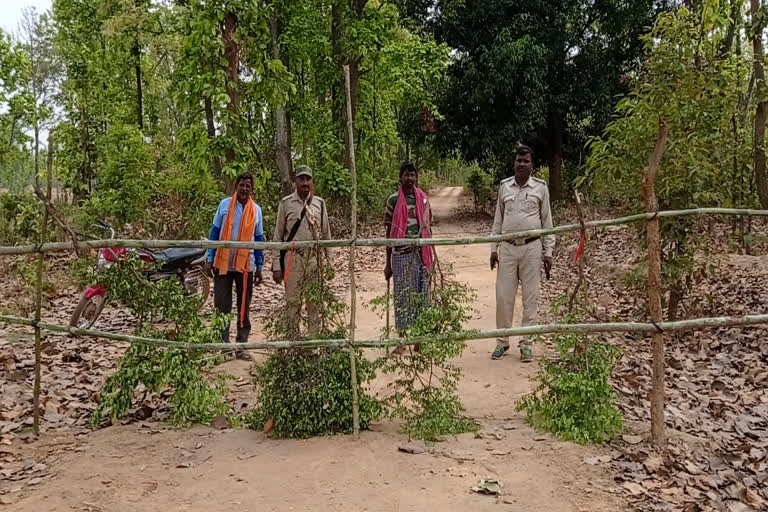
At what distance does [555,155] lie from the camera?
19312 millimetres

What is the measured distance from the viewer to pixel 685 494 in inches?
140

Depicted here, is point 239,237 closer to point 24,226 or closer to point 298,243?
point 298,243

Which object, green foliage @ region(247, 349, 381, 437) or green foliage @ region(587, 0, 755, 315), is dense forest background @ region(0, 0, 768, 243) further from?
green foliage @ region(247, 349, 381, 437)

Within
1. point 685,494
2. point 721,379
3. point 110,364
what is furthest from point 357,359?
point 721,379

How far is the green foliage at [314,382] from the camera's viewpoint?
13.4 feet

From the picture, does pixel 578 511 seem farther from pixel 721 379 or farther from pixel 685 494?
pixel 721 379

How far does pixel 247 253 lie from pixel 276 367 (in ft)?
6.37

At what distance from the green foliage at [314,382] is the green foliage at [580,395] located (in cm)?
116

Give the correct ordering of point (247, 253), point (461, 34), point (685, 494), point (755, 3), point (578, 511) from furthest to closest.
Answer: point (461, 34)
point (755, 3)
point (247, 253)
point (685, 494)
point (578, 511)

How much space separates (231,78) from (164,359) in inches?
194

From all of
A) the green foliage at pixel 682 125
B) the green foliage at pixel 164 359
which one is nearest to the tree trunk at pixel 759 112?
the green foliage at pixel 682 125

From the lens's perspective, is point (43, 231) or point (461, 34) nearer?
point (43, 231)

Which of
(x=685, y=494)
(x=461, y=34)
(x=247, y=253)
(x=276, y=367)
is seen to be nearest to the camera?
(x=685, y=494)

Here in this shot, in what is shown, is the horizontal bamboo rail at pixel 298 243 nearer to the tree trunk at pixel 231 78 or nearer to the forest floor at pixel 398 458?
the forest floor at pixel 398 458
